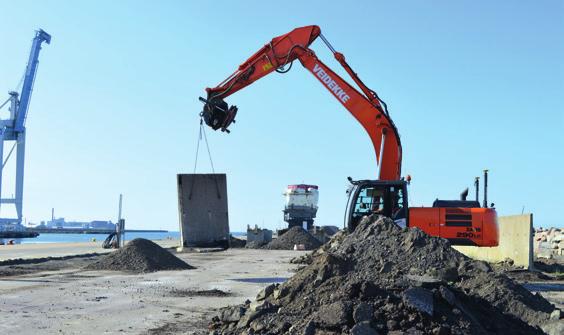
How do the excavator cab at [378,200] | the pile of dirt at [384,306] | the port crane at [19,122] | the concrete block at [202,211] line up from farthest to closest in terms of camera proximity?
the port crane at [19,122] < the concrete block at [202,211] < the excavator cab at [378,200] < the pile of dirt at [384,306]

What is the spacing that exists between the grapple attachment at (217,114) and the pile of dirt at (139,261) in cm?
494

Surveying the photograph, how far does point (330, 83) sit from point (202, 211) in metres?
6.55

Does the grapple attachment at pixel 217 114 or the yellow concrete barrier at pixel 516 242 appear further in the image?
the yellow concrete barrier at pixel 516 242

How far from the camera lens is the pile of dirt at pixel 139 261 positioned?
62.9 feet

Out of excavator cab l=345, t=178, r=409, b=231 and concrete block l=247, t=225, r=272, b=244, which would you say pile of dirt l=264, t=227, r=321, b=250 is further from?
excavator cab l=345, t=178, r=409, b=231

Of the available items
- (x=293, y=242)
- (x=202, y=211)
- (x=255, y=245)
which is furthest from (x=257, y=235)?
(x=202, y=211)

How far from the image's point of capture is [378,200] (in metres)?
15.5

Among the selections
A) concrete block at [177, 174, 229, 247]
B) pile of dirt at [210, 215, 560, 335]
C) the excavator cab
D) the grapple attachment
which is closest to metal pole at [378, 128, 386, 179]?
the excavator cab

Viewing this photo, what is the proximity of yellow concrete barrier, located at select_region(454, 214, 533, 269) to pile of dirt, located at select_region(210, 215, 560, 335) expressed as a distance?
890 centimetres

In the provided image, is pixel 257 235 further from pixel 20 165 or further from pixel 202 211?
pixel 20 165

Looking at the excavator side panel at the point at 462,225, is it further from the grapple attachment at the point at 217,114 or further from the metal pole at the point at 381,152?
the grapple attachment at the point at 217,114

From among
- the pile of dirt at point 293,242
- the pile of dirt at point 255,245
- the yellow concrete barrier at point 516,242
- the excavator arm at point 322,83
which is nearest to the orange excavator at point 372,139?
the excavator arm at point 322,83

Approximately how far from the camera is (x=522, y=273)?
57.9 ft

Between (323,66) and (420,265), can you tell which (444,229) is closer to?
(420,265)
